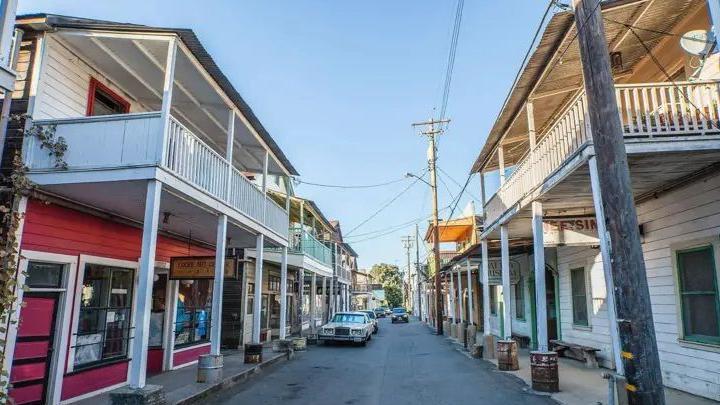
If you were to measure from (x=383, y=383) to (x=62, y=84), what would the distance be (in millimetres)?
9250

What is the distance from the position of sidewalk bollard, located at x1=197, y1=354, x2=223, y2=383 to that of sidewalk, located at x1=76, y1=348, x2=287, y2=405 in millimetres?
170

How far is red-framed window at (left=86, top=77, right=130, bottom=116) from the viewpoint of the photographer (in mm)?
10062

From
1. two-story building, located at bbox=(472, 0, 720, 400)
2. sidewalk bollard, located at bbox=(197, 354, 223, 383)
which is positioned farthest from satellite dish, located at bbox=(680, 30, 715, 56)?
sidewalk bollard, located at bbox=(197, 354, 223, 383)

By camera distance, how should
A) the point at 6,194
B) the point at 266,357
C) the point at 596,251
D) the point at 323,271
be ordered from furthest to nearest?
the point at 323,271
the point at 266,357
the point at 596,251
the point at 6,194

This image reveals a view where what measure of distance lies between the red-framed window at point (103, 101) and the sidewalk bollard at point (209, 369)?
5733 millimetres

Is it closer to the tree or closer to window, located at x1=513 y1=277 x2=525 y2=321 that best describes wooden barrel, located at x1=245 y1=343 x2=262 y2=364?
window, located at x1=513 y1=277 x2=525 y2=321

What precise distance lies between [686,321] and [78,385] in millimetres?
11820

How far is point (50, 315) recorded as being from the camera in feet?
28.5

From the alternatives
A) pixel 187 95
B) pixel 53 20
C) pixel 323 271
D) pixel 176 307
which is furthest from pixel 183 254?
pixel 323 271

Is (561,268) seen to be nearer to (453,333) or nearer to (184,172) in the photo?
(453,333)

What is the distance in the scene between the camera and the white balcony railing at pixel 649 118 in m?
7.61

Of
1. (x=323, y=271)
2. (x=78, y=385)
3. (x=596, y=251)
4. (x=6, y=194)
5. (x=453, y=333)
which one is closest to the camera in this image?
(x=6, y=194)

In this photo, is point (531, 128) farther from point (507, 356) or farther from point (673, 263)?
point (507, 356)

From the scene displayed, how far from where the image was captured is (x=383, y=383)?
11.4 m
